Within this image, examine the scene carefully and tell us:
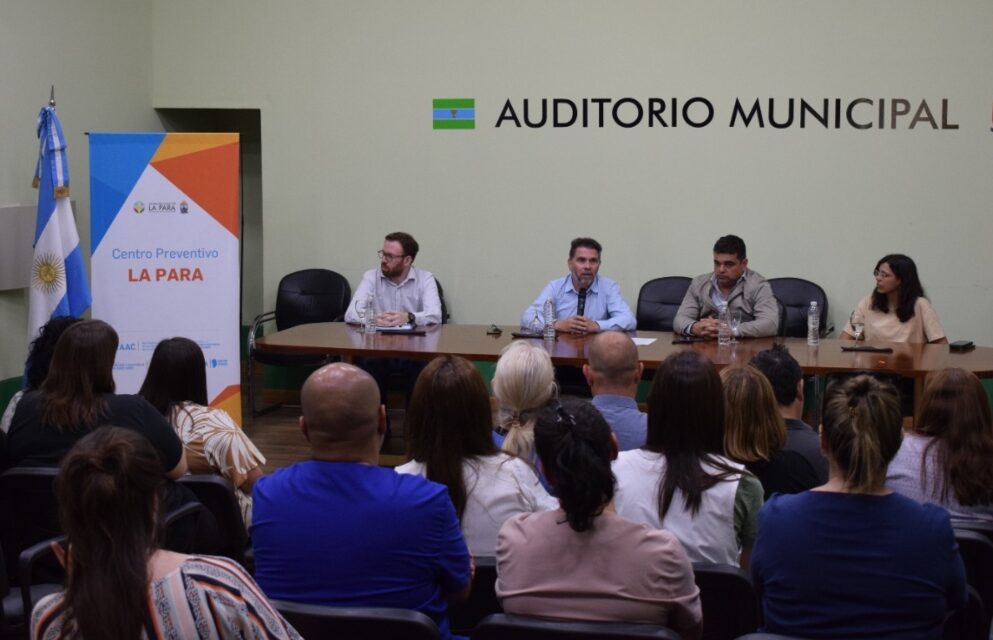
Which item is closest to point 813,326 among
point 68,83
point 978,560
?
point 978,560

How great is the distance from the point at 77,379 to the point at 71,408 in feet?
0.28

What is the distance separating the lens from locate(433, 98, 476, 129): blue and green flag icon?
762cm

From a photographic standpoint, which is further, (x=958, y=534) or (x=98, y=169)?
(x=98, y=169)

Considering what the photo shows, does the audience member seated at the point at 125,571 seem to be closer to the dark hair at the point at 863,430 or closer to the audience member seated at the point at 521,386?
the dark hair at the point at 863,430

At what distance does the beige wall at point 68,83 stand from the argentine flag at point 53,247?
1.13 ft

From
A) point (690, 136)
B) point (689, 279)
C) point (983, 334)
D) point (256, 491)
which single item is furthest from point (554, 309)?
point (256, 491)

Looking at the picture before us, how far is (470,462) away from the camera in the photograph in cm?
283

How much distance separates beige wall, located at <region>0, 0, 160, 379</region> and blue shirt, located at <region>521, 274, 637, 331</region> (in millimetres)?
3086

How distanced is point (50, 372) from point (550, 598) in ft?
6.02

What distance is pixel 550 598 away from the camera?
2289 mm

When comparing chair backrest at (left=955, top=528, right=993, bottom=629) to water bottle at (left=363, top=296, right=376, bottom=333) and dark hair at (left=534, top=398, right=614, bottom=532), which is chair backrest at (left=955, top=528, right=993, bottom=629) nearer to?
dark hair at (left=534, top=398, right=614, bottom=532)

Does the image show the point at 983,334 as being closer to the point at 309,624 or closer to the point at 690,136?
the point at 690,136

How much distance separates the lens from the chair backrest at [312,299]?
772 centimetres

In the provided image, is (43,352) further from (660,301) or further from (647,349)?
(660,301)
